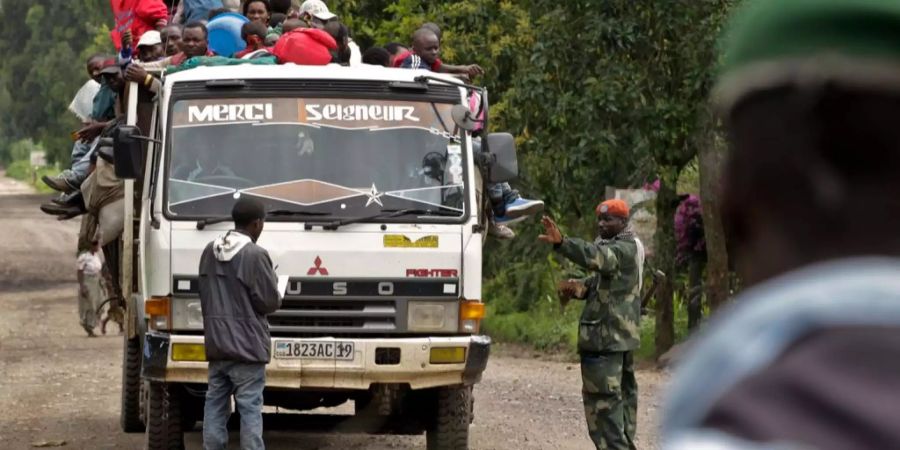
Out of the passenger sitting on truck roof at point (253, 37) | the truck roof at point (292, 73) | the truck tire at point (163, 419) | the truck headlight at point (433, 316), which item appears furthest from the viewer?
the passenger sitting on truck roof at point (253, 37)

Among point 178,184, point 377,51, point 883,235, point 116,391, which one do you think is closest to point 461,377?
point 178,184

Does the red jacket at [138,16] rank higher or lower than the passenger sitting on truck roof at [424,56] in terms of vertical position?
higher

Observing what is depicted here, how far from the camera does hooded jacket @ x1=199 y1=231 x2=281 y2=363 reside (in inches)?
325

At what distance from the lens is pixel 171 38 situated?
11.3m

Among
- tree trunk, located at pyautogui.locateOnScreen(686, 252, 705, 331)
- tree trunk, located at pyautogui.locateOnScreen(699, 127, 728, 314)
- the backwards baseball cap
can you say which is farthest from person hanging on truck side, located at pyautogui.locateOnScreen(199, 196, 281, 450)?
tree trunk, located at pyautogui.locateOnScreen(686, 252, 705, 331)

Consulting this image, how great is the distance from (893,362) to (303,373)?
8132mm

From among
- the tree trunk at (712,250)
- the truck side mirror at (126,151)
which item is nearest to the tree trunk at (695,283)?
the tree trunk at (712,250)

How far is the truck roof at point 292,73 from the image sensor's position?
9.42 metres

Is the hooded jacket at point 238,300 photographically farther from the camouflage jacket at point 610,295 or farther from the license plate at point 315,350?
the camouflage jacket at point 610,295

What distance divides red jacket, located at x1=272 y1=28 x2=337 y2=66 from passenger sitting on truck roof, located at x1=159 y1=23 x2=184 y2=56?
4.84 ft

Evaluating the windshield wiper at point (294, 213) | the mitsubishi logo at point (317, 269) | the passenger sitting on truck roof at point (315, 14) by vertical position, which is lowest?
the mitsubishi logo at point (317, 269)

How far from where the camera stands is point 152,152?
951 centimetres

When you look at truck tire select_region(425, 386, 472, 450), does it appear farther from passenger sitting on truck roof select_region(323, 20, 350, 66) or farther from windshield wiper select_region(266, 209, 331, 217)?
passenger sitting on truck roof select_region(323, 20, 350, 66)

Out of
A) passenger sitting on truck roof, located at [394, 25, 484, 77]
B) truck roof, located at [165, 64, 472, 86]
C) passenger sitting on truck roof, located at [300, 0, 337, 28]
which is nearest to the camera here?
truck roof, located at [165, 64, 472, 86]
